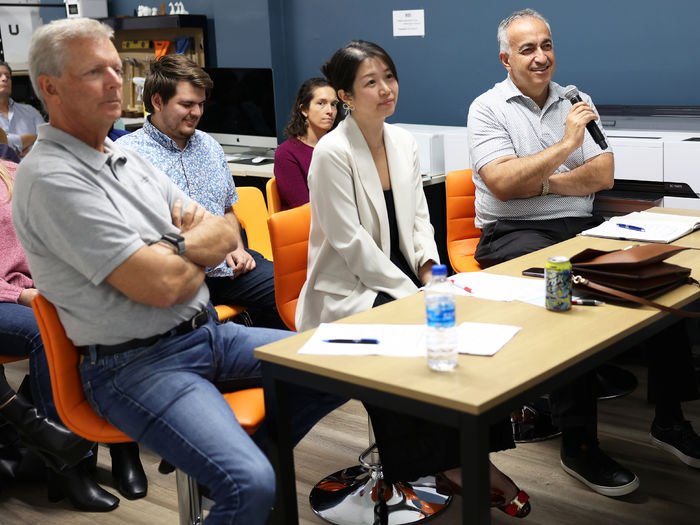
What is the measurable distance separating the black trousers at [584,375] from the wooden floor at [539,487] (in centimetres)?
21

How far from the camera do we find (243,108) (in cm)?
506

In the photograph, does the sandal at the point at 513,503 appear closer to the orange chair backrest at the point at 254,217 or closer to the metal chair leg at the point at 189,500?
the metal chair leg at the point at 189,500

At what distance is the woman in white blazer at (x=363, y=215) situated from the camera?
8.16 feet

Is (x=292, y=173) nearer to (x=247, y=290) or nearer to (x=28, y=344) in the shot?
(x=247, y=290)

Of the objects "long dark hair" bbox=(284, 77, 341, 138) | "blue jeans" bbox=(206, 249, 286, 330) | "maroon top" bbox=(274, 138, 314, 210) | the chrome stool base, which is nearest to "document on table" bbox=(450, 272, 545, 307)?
the chrome stool base

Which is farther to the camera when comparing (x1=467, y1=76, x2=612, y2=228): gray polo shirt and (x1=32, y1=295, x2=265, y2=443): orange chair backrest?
(x1=467, y1=76, x2=612, y2=228): gray polo shirt

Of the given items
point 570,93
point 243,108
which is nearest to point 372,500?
point 570,93

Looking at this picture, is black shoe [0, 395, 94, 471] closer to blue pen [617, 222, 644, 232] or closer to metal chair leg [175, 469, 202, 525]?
metal chair leg [175, 469, 202, 525]

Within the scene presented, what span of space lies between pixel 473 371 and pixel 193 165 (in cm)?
187

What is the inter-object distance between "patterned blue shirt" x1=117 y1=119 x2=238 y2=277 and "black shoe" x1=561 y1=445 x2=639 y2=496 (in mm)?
1440

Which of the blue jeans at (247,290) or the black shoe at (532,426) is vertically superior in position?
the blue jeans at (247,290)

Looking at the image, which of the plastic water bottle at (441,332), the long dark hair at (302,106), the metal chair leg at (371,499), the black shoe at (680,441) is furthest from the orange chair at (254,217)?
the plastic water bottle at (441,332)

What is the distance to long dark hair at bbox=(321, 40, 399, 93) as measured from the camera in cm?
260

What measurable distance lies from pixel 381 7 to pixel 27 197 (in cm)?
347
